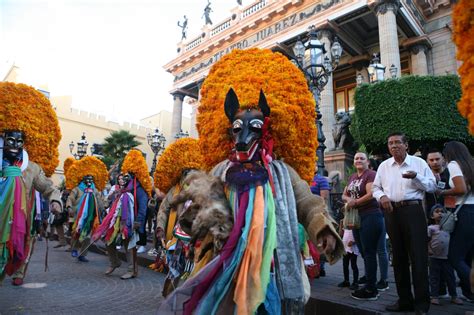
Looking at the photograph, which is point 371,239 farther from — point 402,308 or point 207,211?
point 207,211

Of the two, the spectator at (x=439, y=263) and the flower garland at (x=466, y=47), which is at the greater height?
the flower garland at (x=466, y=47)

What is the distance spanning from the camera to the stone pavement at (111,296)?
353 cm

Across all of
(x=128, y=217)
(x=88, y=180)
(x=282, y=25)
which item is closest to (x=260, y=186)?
(x=128, y=217)

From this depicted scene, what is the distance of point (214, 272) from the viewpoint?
1989 millimetres

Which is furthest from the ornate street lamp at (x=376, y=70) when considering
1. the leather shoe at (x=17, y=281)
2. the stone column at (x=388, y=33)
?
the leather shoe at (x=17, y=281)

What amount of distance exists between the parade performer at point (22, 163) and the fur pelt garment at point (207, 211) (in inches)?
87.2

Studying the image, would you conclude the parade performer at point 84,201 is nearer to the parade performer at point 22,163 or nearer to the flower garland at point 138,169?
the flower garland at point 138,169

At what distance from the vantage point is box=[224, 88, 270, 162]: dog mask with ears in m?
2.40

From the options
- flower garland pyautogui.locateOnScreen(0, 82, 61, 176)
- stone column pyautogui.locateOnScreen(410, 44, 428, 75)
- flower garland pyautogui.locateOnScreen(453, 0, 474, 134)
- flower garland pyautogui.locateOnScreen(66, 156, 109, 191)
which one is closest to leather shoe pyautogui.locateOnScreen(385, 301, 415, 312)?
flower garland pyautogui.locateOnScreen(453, 0, 474, 134)

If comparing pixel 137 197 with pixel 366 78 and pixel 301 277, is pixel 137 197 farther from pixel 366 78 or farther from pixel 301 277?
A: pixel 366 78

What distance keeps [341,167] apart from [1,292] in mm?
11292

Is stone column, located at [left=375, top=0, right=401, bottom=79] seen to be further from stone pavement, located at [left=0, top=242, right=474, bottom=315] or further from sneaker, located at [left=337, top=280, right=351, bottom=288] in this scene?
sneaker, located at [left=337, top=280, right=351, bottom=288]

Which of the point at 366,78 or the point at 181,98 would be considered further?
the point at 181,98

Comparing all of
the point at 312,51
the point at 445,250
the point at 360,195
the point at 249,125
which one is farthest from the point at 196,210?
the point at 312,51
